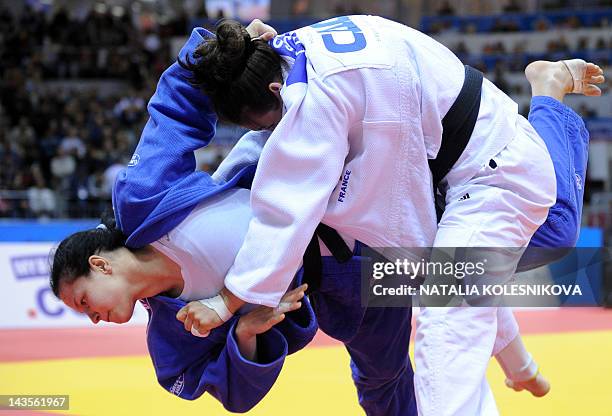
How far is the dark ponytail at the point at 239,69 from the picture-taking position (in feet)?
8.44

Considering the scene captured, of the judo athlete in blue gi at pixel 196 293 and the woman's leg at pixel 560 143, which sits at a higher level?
the woman's leg at pixel 560 143

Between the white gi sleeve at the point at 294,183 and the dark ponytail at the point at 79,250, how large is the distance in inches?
21.7

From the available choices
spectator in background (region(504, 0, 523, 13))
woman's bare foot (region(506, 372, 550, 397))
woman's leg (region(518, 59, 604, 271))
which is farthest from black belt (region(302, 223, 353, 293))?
spectator in background (region(504, 0, 523, 13))

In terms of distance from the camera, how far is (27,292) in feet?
24.6

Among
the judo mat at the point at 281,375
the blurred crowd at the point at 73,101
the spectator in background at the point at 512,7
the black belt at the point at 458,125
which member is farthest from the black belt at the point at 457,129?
the spectator in background at the point at 512,7

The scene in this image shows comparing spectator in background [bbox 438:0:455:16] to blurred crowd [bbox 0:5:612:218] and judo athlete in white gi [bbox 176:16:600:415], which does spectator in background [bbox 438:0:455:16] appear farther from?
judo athlete in white gi [bbox 176:16:600:415]

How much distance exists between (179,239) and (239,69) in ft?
1.84

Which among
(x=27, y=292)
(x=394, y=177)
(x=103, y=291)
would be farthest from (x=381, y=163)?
(x=27, y=292)

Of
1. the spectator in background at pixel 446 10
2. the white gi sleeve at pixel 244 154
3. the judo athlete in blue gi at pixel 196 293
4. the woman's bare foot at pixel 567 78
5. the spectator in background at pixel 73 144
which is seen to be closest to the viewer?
the judo athlete in blue gi at pixel 196 293

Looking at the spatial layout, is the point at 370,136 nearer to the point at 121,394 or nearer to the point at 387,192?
the point at 387,192

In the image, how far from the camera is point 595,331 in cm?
659

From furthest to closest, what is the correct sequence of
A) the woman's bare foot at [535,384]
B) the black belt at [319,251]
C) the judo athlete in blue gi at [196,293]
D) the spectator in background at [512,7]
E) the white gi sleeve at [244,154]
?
the spectator in background at [512,7], the woman's bare foot at [535,384], the white gi sleeve at [244,154], the black belt at [319,251], the judo athlete in blue gi at [196,293]

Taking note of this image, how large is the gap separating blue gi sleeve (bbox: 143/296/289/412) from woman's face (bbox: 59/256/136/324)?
0.14 m

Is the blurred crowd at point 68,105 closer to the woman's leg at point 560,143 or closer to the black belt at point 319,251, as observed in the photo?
the black belt at point 319,251
